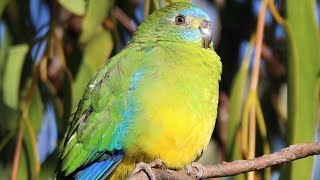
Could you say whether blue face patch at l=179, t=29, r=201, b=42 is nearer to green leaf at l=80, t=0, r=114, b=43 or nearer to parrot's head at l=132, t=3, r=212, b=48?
parrot's head at l=132, t=3, r=212, b=48

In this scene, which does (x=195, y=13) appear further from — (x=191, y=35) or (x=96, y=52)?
(x=96, y=52)

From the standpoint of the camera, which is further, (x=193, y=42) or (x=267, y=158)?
(x=193, y=42)

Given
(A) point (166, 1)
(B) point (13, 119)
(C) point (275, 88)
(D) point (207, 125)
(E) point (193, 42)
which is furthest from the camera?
(C) point (275, 88)

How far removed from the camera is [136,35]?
204 cm

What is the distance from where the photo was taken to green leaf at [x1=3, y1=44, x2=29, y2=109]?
232cm

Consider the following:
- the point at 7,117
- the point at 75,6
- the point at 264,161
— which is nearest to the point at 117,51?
the point at 75,6

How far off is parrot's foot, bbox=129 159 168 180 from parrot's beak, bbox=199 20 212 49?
35cm

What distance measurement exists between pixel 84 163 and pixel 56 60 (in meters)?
0.90

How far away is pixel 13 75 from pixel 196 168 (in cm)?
81

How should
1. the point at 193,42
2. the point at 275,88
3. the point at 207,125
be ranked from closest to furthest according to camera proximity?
the point at 207,125
the point at 193,42
the point at 275,88

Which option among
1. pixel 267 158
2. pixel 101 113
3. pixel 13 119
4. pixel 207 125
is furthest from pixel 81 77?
pixel 267 158

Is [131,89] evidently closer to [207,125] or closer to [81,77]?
[207,125]

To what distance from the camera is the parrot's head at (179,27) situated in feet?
6.42

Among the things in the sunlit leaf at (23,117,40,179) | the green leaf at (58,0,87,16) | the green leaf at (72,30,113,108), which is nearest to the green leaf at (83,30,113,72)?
the green leaf at (72,30,113,108)
